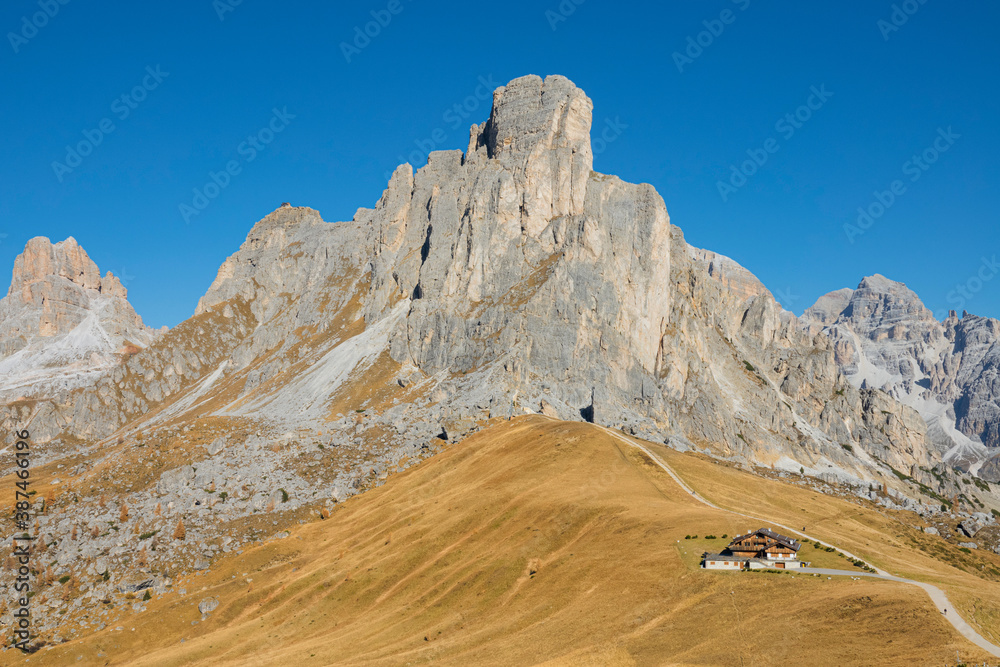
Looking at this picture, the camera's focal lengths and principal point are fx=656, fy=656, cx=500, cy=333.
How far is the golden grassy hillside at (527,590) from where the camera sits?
42562mm

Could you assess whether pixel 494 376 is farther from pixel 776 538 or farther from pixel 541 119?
pixel 776 538

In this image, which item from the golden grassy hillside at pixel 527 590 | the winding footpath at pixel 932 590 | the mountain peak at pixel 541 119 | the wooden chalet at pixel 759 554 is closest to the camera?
the winding footpath at pixel 932 590

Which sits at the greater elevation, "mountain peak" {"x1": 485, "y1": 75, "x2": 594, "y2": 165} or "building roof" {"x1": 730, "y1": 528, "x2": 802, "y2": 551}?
"mountain peak" {"x1": 485, "y1": 75, "x2": 594, "y2": 165}

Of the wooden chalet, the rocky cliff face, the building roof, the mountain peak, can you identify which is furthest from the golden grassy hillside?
the mountain peak

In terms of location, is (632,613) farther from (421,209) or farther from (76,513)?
(421,209)

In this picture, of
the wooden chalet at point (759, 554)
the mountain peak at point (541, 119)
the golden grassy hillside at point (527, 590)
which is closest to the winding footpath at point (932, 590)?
the golden grassy hillside at point (527, 590)

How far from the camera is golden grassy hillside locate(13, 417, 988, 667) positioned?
42.6 metres

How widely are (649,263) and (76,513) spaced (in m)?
122

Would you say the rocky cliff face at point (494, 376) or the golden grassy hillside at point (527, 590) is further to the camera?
the rocky cliff face at point (494, 376)

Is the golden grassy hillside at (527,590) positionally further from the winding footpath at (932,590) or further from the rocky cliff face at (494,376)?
the rocky cliff face at (494,376)

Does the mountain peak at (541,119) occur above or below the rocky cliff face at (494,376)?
above

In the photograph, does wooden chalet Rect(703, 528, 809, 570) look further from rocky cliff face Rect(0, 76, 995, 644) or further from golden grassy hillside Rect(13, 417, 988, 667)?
rocky cliff face Rect(0, 76, 995, 644)

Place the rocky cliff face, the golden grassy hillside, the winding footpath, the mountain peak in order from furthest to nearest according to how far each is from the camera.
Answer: the mountain peak, the rocky cliff face, the golden grassy hillside, the winding footpath

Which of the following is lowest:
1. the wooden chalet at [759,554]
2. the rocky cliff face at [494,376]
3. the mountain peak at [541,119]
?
the wooden chalet at [759,554]
